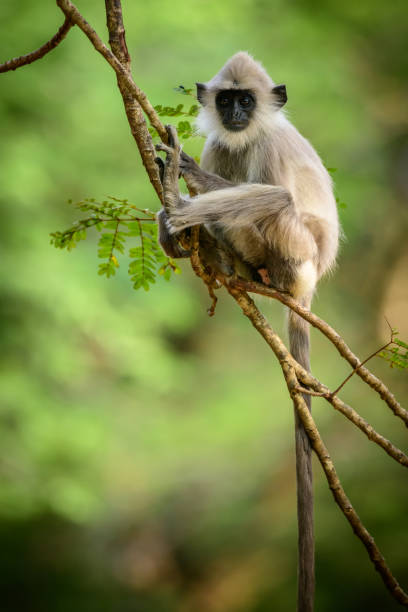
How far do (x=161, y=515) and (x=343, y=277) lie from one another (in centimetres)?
387

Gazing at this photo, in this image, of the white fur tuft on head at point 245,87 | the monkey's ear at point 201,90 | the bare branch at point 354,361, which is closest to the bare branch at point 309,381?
the bare branch at point 354,361

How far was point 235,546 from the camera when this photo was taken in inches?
298

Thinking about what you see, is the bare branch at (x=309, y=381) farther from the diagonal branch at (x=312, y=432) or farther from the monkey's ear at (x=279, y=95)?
the monkey's ear at (x=279, y=95)

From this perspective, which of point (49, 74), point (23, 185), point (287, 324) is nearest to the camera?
point (287, 324)

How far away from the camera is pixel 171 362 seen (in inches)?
259

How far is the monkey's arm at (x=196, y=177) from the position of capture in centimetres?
297

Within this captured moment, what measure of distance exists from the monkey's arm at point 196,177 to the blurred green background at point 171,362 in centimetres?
300

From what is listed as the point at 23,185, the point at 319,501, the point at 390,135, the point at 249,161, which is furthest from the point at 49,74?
the point at 319,501

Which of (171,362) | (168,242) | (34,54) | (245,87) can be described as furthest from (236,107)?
Answer: (171,362)

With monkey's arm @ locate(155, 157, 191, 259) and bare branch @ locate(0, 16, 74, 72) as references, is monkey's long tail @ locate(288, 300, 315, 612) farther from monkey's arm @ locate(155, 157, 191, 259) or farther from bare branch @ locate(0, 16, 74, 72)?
bare branch @ locate(0, 16, 74, 72)

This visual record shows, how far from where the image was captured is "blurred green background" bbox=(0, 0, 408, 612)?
602 cm

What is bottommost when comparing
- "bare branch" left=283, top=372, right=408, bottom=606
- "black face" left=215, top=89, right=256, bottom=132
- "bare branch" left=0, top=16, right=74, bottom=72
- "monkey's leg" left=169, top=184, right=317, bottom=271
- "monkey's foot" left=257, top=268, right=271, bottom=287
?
"bare branch" left=283, top=372, right=408, bottom=606

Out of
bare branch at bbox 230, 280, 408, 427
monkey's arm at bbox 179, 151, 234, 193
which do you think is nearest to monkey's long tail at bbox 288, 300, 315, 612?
bare branch at bbox 230, 280, 408, 427

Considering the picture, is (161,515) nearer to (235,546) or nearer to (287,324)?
(235,546)
